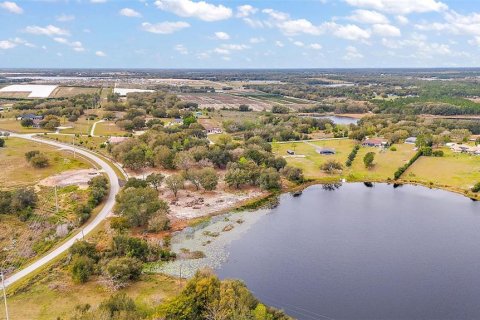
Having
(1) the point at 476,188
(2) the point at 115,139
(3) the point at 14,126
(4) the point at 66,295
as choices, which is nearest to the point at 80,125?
(3) the point at 14,126

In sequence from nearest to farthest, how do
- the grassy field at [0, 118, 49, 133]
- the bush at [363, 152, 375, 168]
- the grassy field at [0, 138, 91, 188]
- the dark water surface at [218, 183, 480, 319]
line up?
the dark water surface at [218, 183, 480, 319] < the grassy field at [0, 138, 91, 188] < the bush at [363, 152, 375, 168] < the grassy field at [0, 118, 49, 133]

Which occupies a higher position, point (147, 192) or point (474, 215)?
point (147, 192)

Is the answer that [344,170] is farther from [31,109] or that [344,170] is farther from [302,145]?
[31,109]

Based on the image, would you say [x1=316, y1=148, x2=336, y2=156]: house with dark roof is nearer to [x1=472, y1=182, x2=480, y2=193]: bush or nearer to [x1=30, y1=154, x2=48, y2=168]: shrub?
[x1=472, y1=182, x2=480, y2=193]: bush

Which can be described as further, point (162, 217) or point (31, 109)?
point (31, 109)

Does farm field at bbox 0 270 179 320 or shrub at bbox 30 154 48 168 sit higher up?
shrub at bbox 30 154 48 168

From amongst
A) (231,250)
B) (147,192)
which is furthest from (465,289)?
(147,192)

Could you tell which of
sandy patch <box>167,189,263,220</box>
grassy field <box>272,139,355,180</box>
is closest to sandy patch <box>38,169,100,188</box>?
sandy patch <box>167,189,263,220</box>

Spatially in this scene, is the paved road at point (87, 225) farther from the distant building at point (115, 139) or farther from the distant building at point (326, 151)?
the distant building at point (326, 151)
